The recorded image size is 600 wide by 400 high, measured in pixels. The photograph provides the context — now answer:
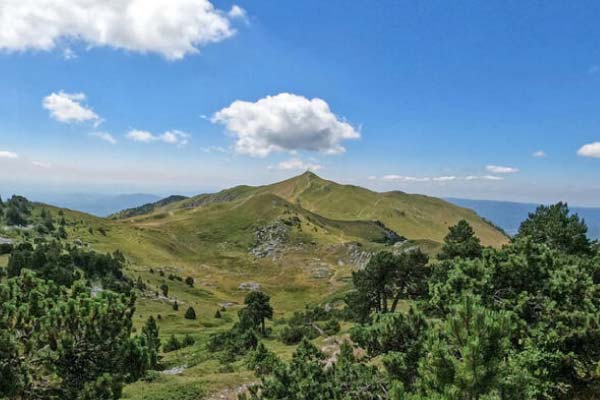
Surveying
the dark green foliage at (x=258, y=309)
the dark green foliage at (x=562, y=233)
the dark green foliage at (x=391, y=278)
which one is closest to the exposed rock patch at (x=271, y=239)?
the dark green foliage at (x=258, y=309)

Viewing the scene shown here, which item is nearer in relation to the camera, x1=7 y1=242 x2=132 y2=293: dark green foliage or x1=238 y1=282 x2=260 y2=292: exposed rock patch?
x1=7 y1=242 x2=132 y2=293: dark green foliage

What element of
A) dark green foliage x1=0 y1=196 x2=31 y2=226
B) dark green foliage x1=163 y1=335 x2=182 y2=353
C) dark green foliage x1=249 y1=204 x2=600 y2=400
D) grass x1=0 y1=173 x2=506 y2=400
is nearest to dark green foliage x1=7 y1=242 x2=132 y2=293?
grass x1=0 y1=173 x2=506 y2=400

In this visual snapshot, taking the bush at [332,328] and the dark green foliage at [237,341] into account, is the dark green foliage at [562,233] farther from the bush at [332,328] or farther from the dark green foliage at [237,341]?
the dark green foliage at [237,341]

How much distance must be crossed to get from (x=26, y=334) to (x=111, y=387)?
3319mm

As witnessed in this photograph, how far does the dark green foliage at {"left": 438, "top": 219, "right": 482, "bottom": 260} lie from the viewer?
41.2 m

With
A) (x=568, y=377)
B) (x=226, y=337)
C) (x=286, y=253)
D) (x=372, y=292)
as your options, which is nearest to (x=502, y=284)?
(x=568, y=377)

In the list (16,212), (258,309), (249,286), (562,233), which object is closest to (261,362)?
(258,309)

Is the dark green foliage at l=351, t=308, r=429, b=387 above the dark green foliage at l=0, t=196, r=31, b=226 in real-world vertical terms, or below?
below

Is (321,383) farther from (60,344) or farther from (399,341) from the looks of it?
(60,344)

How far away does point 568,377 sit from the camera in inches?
618

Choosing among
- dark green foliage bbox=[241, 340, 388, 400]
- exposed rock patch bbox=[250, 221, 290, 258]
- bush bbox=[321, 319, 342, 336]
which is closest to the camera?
dark green foliage bbox=[241, 340, 388, 400]

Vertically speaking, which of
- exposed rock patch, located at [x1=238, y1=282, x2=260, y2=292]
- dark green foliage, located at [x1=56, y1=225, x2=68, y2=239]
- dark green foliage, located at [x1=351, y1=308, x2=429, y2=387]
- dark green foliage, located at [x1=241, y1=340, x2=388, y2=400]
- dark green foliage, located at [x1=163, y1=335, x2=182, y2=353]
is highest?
dark green foliage, located at [x1=351, y1=308, x2=429, y2=387]

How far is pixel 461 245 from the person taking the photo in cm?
4209

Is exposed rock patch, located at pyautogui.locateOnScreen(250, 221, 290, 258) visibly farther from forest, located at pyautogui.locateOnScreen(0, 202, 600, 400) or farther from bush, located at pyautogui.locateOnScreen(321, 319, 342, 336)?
forest, located at pyautogui.locateOnScreen(0, 202, 600, 400)
